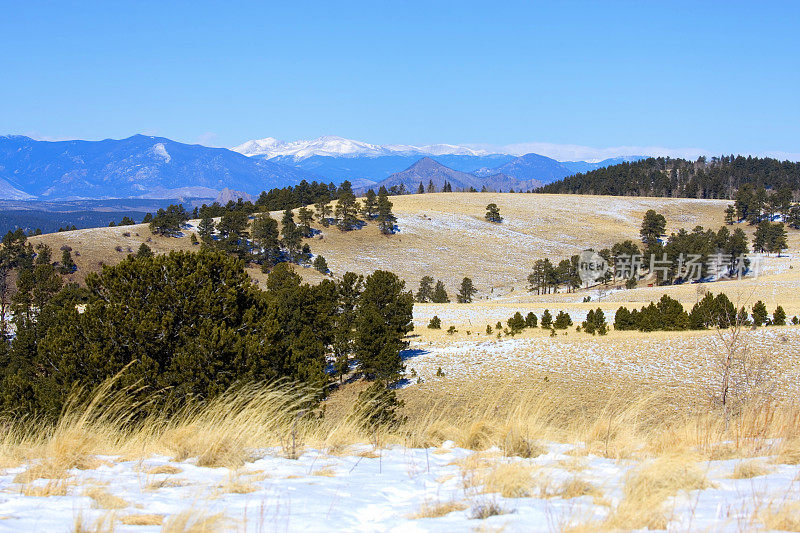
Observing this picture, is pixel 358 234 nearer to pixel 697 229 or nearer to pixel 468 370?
pixel 697 229

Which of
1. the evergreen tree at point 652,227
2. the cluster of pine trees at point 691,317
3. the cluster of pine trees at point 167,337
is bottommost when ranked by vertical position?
the cluster of pine trees at point 691,317

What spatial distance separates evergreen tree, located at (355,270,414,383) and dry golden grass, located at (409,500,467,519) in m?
22.1

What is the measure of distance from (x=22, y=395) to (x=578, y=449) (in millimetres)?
17361

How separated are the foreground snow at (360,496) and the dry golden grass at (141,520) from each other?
34 mm

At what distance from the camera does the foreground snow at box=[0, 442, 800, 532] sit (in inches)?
158

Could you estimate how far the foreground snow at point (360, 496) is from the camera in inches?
158

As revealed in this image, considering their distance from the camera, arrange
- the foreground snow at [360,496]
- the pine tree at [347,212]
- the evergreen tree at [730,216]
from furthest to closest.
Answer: the evergreen tree at [730,216] < the pine tree at [347,212] < the foreground snow at [360,496]

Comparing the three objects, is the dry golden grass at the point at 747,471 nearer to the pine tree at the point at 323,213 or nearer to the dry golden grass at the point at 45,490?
the dry golden grass at the point at 45,490

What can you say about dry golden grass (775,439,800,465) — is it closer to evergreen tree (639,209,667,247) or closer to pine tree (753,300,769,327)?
pine tree (753,300,769,327)

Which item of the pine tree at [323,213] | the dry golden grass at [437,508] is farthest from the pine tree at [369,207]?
the dry golden grass at [437,508]

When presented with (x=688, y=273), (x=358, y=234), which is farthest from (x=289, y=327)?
(x=358, y=234)

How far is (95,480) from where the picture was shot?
5109 millimetres

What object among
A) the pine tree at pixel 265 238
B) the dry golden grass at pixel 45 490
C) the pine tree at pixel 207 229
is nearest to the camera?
the dry golden grass at pixel 45 490

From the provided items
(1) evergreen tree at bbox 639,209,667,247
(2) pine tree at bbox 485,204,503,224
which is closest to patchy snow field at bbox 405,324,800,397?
(1) evergreen tree at bbox 639,209,667,247
